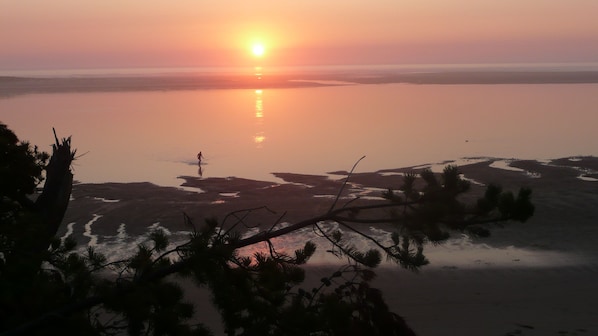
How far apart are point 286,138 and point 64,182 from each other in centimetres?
3319

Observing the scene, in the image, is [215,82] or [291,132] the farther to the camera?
Answer: [215,82]

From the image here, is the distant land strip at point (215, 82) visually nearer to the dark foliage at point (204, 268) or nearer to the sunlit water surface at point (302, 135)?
the sunlit water surface at point (302, 135)

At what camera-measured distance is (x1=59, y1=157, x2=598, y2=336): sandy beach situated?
13.1 metres

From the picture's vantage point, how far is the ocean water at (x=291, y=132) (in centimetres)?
3206

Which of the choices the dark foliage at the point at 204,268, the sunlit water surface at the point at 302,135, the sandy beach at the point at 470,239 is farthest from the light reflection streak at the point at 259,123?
the dark foliage at the point at 204,268

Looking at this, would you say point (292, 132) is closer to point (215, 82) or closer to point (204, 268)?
point (204, 268)

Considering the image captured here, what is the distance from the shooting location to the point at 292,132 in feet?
145

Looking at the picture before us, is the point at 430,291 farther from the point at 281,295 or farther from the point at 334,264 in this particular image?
the point at 281,295

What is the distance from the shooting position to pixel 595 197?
23.3m

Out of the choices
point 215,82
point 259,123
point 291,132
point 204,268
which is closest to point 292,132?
point 291,132

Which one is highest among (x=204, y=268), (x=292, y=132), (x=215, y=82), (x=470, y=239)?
(x=204, y=268)

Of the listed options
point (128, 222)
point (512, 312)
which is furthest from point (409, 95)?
point (512, 312)

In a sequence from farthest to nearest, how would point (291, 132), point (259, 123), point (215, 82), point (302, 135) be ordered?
1. point (215, 82)
2. point (259, 123)
3. point (291, 132)
4. point (302, 135)

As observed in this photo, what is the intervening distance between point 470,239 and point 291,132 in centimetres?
2629
